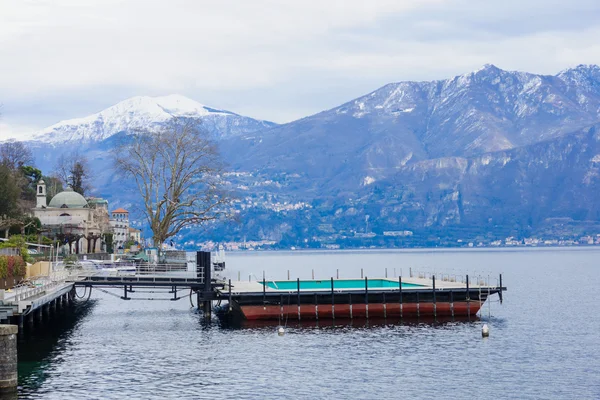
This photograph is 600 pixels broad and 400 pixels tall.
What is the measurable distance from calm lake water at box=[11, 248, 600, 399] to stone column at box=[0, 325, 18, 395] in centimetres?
190

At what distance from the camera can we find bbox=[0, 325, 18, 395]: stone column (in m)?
39.2

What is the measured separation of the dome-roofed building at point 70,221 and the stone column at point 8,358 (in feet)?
329

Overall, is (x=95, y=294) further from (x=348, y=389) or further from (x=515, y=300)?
(x=348, y=389)

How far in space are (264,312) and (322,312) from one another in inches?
189

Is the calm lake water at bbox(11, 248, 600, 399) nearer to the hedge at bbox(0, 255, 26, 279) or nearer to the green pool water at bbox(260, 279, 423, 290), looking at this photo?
the hedge at bbox(0, 255, 26, 279)

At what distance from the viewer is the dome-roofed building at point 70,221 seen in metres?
142

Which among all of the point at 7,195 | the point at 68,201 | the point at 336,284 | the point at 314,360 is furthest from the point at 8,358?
the point at 68,201

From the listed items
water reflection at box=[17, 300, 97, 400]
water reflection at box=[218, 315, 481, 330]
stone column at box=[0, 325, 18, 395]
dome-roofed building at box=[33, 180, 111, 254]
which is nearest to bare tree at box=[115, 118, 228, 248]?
water reflection at box=[17, 300, 97, 400]

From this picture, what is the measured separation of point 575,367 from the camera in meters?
51.2

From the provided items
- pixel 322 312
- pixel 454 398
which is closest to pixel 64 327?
pixel 322 312

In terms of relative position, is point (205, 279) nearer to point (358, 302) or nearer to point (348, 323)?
point (348, 323)

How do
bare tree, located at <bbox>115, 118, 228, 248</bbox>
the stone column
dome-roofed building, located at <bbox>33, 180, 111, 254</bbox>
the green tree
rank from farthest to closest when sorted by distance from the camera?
dome-roofed building, located at <bbox>33, 180, 111, 254</bbox> < the green tree < bare tree, located at <bbox>115, 118, 228, 248</bbox> < the stone column

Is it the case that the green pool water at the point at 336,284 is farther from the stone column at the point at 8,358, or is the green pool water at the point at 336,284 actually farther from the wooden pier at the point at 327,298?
the stone column at the point at 8,358

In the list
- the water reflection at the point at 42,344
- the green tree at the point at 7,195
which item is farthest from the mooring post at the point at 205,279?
the green tree at the point at 7,195
